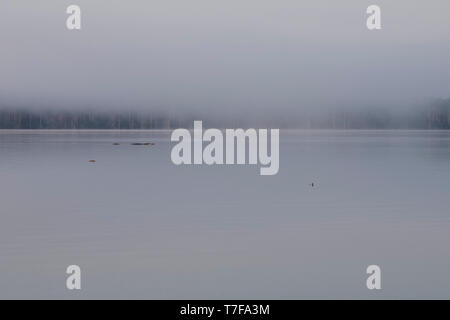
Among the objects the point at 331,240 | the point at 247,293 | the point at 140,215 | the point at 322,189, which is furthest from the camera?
the point at 322,189

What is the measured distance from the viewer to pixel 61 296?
50.8ft

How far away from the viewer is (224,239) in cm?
Result: 2253

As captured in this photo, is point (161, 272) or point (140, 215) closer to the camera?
point (161, 272)

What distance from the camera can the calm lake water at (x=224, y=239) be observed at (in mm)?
16453

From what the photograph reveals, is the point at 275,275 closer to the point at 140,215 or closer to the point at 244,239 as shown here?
the point at 244,239

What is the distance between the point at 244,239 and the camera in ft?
74.0

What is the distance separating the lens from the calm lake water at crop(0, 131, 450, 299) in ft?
54.0
